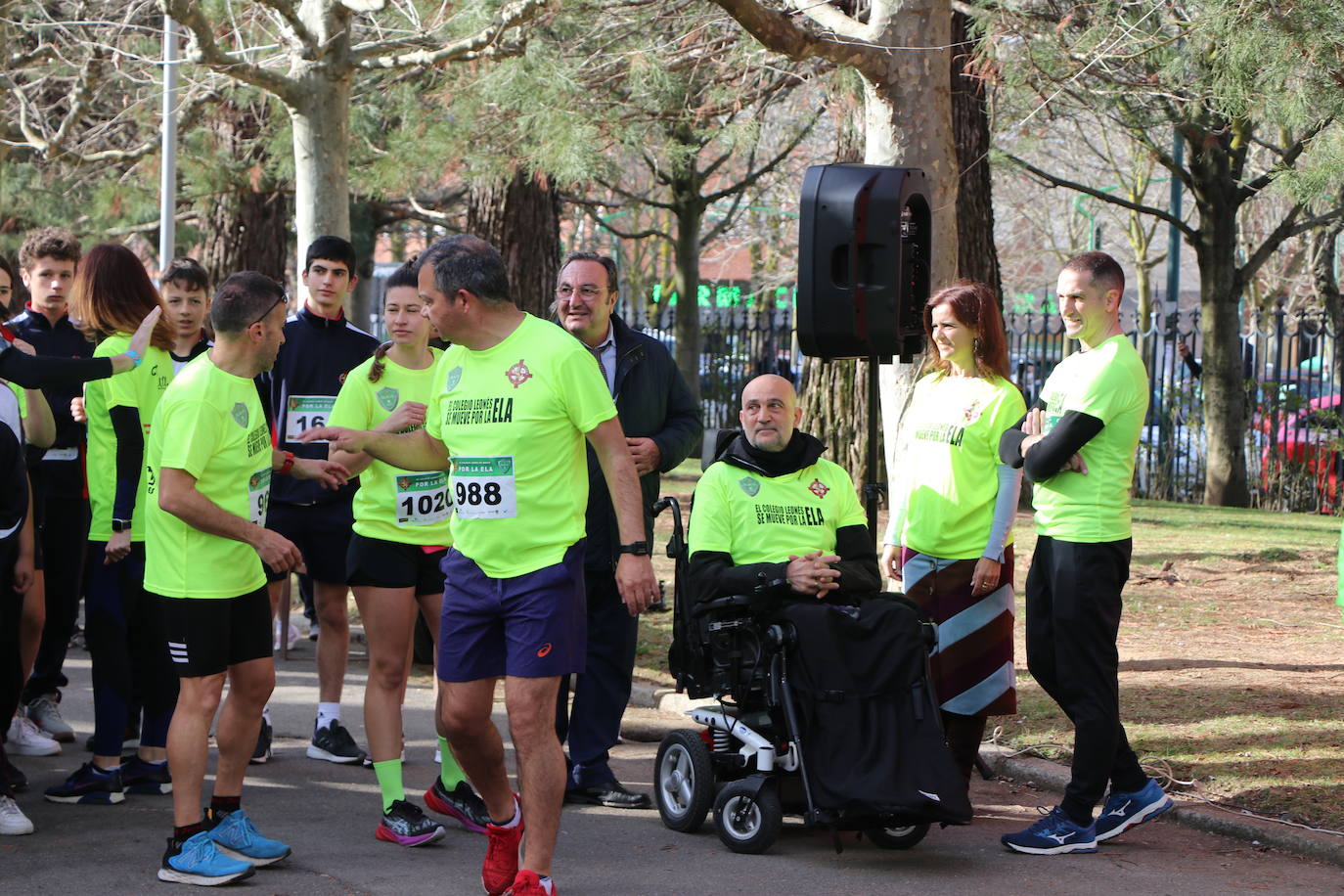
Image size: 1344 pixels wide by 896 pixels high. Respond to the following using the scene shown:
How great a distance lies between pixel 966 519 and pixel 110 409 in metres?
3.19

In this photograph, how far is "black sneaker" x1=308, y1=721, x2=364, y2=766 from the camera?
6484 millimetres

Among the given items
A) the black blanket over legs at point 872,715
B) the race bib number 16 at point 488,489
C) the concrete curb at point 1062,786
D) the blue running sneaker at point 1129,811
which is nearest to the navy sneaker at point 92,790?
the race bib number 16 at point 488,489

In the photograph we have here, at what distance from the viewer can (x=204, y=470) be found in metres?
4.84

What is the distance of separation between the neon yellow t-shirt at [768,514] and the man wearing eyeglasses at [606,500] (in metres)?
0.40

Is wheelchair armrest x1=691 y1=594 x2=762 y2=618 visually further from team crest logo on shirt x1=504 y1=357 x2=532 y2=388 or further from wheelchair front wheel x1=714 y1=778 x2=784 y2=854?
team crest logo on shirt x1=504 y1=357 x2=532 y2=388

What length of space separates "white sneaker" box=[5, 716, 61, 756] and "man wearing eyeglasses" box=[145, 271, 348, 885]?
1.88m

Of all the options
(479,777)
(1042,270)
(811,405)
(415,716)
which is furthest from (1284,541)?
(1042,270)

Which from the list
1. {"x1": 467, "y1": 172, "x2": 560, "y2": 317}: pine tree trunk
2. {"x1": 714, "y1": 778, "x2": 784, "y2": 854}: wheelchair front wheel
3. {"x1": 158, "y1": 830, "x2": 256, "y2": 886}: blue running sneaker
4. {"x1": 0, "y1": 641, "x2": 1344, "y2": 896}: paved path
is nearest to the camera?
{"x1": 158, "y1": 830, "x2": 256, "y2": 886}: blue running sneaker

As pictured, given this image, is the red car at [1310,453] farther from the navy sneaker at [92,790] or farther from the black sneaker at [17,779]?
the black sneaker at [17,779]

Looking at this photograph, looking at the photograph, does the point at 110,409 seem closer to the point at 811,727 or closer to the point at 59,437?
the point at 59,437

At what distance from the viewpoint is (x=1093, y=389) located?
207 inches

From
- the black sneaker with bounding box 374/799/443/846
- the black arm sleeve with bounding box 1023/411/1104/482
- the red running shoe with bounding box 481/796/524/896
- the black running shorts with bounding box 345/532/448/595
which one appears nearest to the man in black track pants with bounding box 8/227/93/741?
the black running shorts with bounding box 345/532/448/595

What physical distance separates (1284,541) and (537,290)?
6987 millimetres

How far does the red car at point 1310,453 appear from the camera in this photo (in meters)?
17.0
